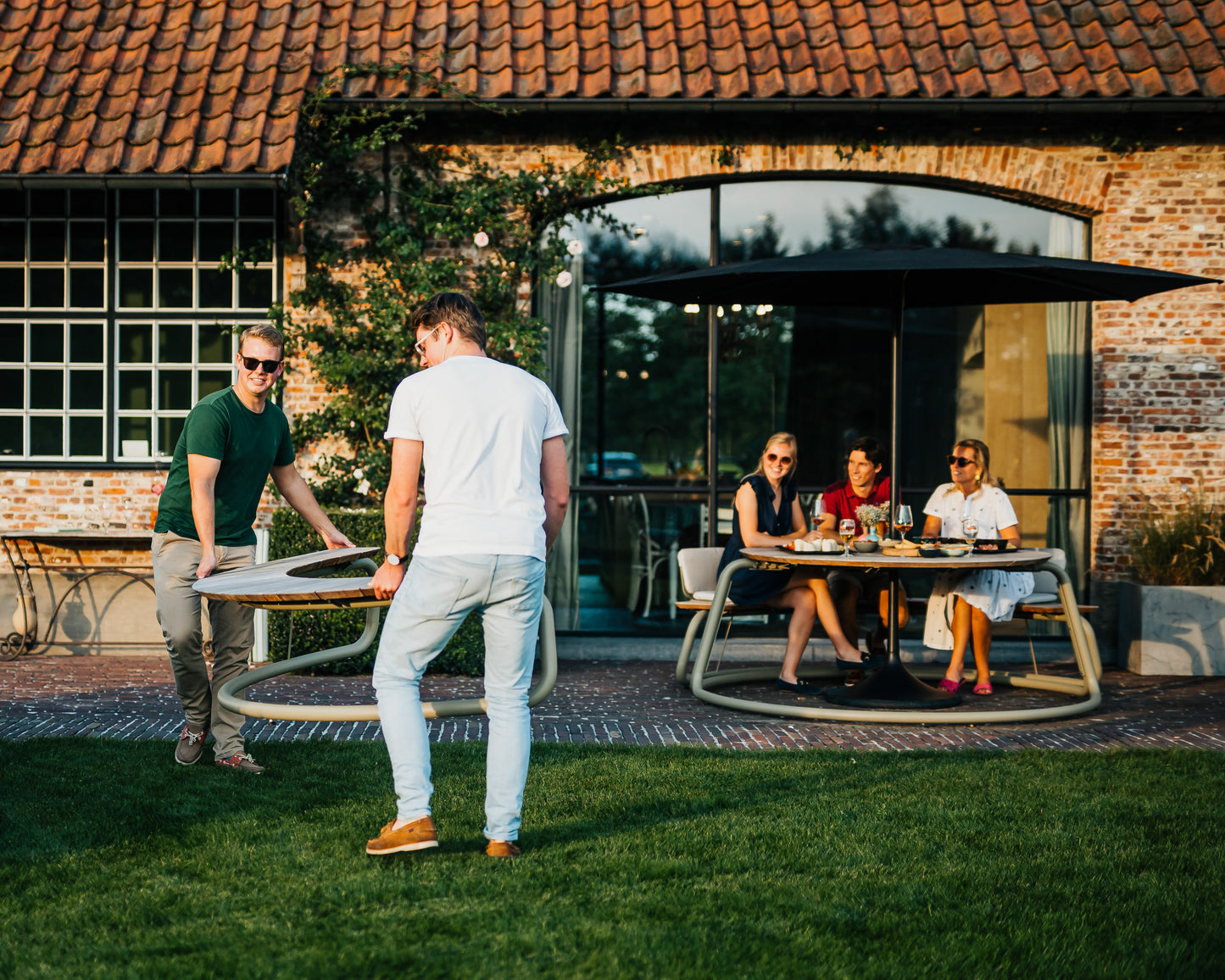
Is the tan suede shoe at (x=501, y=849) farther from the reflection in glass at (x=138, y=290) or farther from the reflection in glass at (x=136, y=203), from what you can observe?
the reflection in glass at (x=136, y=203)

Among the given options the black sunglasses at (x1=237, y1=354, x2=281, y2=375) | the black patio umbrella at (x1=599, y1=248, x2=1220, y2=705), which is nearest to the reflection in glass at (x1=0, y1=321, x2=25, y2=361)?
the black patio umbrella at (x1=599, y1=248, x2=1220, y2=705)

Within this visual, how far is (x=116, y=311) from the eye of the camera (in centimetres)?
910

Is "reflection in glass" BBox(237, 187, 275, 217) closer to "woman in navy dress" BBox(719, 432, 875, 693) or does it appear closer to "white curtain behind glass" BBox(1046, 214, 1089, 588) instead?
"woman in navy dress" BBox(719, 432, 875, 693)

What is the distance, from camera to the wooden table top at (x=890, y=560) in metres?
6.50

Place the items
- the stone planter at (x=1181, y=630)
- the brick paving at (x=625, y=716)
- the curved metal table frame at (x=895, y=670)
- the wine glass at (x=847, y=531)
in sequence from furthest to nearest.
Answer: the stone planter at (x=1181, y=630), the wine glass at (x=847, y=531), the curved metal table frame at (x=895, y=670), the brick paving at (x=625, y=716)

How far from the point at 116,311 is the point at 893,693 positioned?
6.17 m

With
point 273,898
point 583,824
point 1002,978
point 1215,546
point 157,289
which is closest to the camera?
point 1002,978

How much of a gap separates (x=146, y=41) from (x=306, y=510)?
5.35 meters

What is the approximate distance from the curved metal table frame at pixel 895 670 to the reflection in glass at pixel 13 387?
17.4 feet

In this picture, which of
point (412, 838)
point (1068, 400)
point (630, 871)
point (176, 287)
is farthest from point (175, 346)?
point (1068, 400)

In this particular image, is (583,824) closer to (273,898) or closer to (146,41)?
(273,898)

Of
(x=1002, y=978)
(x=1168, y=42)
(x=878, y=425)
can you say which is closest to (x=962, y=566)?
(x=878, y=425)

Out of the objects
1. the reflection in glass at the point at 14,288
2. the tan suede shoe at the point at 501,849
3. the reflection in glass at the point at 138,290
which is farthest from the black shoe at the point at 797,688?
the reflection in glass at the point at 14,288

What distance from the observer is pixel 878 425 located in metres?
9.35
